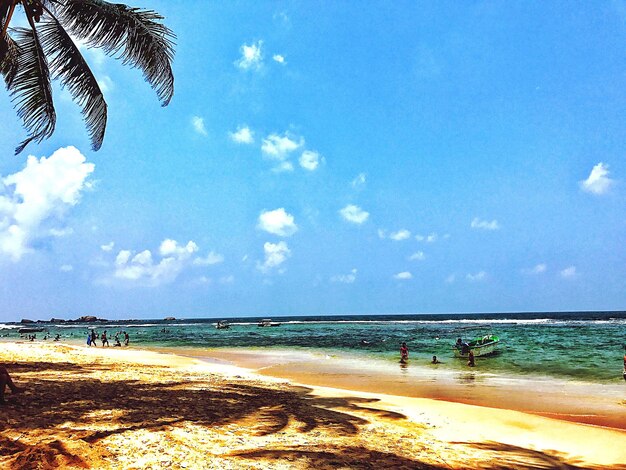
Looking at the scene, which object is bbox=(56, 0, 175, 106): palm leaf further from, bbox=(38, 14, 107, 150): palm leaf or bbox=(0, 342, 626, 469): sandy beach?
bbox=(0, 342, 626, 469): sandy beach

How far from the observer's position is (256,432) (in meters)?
7.40

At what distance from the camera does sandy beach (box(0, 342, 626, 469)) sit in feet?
19.0

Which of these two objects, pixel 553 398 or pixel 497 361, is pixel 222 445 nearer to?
pixel 553 398

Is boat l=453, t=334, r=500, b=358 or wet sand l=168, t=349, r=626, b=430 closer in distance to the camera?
wet sand l=168, t=349, r=626, b=430

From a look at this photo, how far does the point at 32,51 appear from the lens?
463 inches

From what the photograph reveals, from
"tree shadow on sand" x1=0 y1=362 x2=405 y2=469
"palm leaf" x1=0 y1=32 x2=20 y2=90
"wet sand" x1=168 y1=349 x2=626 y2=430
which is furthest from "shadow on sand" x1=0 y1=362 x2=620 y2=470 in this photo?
"palm leaf" x1=0 y1=32 x2=20 y2=90

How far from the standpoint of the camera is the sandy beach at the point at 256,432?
578 centimetres

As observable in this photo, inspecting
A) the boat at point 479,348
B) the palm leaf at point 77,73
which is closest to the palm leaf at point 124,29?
the palm leaf at point 77,73

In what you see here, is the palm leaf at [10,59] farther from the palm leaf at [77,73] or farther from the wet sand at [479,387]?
the wet sand at [479,387]

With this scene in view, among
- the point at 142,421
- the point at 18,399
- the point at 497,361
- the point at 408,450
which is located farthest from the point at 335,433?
the point at 497,361

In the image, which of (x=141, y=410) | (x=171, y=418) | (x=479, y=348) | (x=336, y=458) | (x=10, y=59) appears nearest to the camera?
(x=336, y=458)

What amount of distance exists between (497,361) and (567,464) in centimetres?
2085

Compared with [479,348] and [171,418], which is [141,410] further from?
[479,348]

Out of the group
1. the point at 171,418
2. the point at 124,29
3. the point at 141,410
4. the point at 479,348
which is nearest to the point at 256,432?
the point at 171,418
